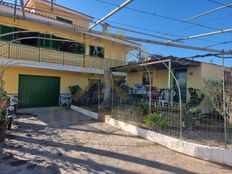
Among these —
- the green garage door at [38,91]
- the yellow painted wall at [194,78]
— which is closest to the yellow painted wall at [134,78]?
the yellow painted wall at [194,78]

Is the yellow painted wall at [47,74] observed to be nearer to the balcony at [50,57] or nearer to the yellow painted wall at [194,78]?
the balcony at [50,57]

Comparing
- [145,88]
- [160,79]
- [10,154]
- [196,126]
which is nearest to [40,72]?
[145,88]

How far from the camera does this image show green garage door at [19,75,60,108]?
14.8 metres

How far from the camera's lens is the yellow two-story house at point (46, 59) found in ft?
44.2

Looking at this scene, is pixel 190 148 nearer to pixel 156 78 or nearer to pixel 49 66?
pixel 156 78

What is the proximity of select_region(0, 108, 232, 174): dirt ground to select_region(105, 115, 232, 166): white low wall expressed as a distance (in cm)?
20

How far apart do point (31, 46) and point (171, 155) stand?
39.4ft

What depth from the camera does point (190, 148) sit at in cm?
605

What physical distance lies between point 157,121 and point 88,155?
2.90 metres

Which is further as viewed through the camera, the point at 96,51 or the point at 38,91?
the point at 96,51

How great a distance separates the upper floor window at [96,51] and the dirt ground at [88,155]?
36.7 feet

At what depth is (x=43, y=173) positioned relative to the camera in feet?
15.6

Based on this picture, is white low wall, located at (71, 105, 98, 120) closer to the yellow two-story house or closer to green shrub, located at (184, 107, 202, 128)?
the yellow two-story house

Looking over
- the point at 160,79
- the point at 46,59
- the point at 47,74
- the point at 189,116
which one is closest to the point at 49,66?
the point at 46,59
